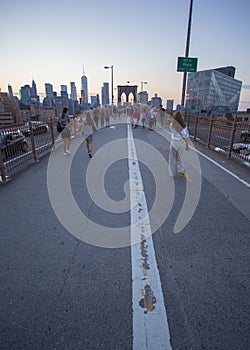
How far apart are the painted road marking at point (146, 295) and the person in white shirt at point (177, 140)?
277 centimetres

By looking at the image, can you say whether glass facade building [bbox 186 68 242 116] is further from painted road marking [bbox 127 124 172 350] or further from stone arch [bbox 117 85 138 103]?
painted road marking [bbox 127 124 172 350]

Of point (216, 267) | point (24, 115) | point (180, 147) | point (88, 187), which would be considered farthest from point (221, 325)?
point (24, 115)

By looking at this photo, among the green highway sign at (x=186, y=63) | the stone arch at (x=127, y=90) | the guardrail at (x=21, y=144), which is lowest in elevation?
the guardrail at (x=21, y=144)

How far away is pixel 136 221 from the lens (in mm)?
3848

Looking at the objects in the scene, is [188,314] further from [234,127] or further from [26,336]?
[234,127]

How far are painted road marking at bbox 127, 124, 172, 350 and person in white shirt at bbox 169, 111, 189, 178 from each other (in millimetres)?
2768

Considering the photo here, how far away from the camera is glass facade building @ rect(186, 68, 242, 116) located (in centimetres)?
11844

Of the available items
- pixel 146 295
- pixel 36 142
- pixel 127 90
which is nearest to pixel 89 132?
pixel 36 142

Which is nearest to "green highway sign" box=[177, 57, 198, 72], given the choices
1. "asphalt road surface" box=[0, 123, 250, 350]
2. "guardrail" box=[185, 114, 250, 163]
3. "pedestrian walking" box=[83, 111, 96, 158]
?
"guardrail" box=[185, 114, 250, 163]

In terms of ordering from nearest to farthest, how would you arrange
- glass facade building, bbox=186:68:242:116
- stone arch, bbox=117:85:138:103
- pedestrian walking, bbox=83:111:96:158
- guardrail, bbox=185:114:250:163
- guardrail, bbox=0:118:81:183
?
guardrail, bbox=0:118:81:183, guardrail, bbox=185:114:250:163, pedestrian walking, bbox=83:111:96:158, stone arch, bbox=117:85:138:103, glass facade building, bbox=186:68:242:116

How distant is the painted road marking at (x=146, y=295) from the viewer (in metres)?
1.88

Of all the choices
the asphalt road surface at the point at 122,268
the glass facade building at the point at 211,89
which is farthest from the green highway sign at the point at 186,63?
the glass facade building at the point at 211,89

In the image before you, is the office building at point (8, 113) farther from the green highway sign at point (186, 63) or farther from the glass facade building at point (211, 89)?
the green highway sign at point (186, 63)

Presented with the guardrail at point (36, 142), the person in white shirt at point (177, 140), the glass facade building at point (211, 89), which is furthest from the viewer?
the glass facade building at point (211, 89)
